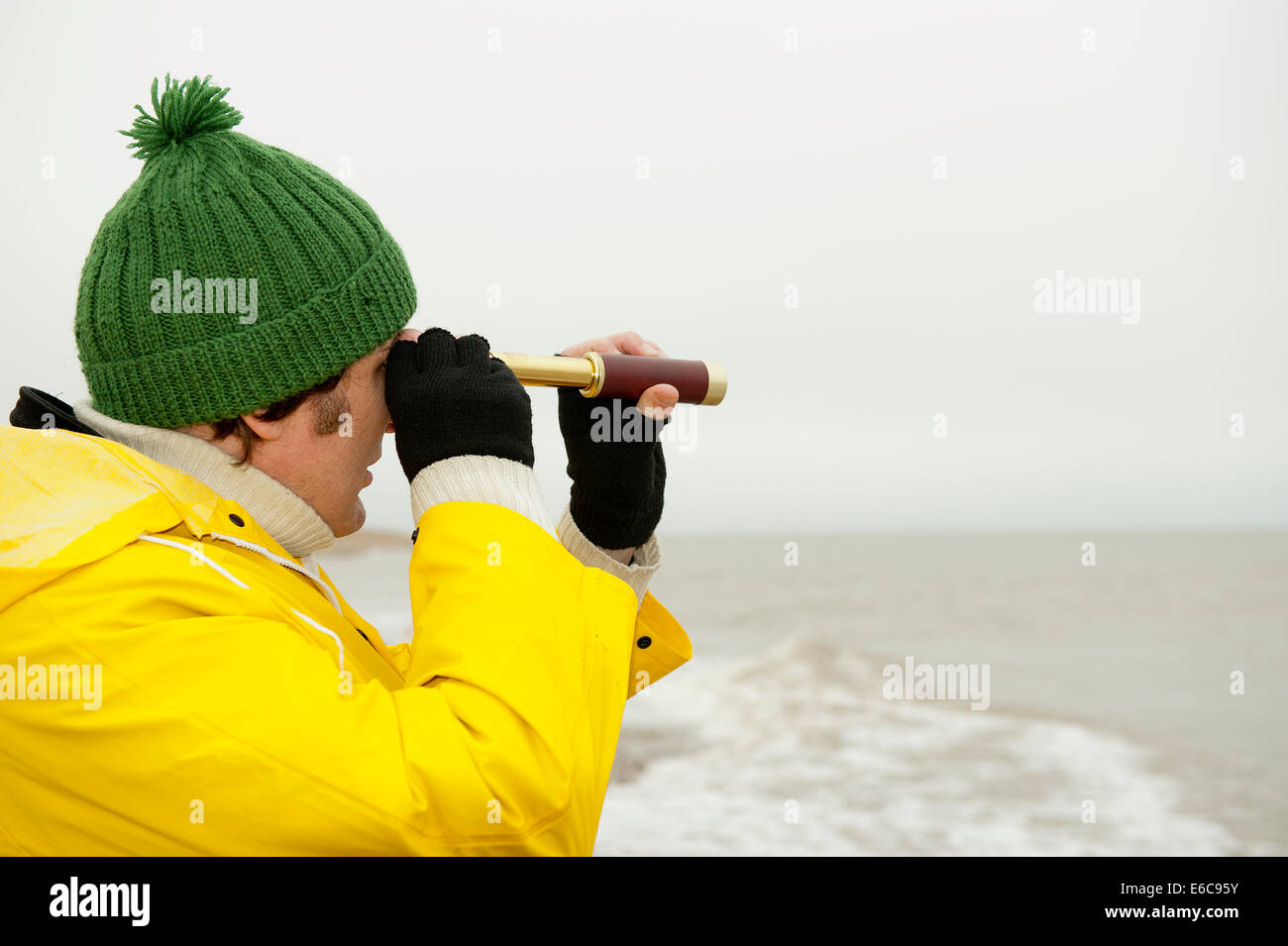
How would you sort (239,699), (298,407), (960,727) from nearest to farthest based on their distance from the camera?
(239,699)
(298,407)
(960,727)

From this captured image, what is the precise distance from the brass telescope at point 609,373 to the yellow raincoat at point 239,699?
0.42 m

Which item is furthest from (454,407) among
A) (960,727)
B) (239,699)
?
(960,727)

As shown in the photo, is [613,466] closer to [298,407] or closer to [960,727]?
[298,407]

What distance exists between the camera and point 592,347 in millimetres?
1910

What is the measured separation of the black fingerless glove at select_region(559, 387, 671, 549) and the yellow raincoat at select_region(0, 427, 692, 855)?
16.4 inches

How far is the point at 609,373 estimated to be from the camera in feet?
5.91

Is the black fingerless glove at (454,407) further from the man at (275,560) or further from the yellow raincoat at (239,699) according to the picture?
the yellow raincoat at (239,699)

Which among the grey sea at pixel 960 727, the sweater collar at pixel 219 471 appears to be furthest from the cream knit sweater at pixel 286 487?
the grey sea at pixel 960 727

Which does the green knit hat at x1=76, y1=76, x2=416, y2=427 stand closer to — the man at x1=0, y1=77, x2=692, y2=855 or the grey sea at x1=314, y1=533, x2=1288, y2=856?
the man at x1=0, y1=77, x2=692, y2=855

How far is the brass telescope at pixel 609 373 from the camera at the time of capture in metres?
1.78

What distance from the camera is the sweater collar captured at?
1.58 meters
